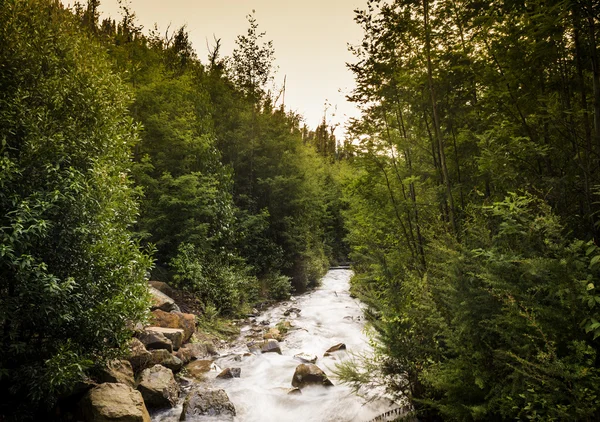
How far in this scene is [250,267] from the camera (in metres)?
16.5

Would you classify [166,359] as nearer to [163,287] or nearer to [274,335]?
[163,287]

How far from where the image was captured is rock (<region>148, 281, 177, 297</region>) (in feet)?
37.2

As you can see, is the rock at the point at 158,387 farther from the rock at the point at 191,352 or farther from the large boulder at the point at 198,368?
the rock at the point at 191,352

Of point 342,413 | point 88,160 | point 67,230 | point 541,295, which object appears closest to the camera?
point 541,295

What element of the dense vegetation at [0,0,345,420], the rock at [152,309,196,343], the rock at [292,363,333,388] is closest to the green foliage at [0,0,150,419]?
the dense vegetation at [0,0,345,420]

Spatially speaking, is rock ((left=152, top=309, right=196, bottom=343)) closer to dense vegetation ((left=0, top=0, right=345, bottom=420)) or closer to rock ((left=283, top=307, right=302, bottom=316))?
dense vegetation ((left=0, top=0, right=345, bottom=420))

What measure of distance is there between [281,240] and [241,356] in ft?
37.6

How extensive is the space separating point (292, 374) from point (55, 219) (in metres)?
6.59

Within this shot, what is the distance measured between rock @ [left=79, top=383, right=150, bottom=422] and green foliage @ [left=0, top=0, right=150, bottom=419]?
17.5 inches

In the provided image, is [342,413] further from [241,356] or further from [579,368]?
[579,368]

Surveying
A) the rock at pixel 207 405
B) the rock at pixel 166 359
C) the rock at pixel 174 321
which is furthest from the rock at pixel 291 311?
the rock at pixel 207 405

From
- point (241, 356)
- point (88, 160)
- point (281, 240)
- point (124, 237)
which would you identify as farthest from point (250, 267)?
point (88, 160)

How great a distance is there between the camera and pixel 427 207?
785 centimetres

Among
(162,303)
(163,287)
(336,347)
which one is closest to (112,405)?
(162,303)
